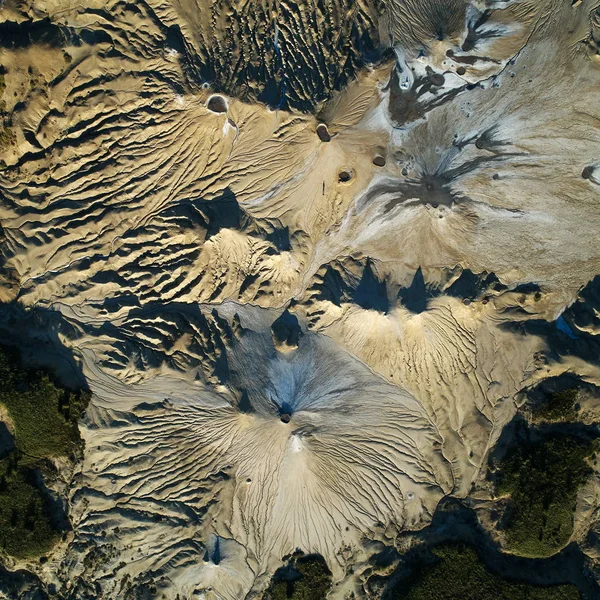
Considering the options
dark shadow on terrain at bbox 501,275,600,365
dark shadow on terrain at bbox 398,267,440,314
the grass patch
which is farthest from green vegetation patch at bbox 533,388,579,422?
the grass patch

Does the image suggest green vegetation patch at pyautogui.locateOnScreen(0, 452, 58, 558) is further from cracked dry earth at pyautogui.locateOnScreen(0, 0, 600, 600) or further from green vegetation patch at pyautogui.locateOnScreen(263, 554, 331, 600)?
green vegetation patch at pyautogui.locateOnScreen(263, 554, 331, 600)

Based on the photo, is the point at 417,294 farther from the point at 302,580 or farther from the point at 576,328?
the point at 302,580

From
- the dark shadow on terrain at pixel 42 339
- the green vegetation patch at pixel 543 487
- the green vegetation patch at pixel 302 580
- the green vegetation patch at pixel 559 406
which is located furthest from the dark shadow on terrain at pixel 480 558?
the dark shadow on terrain at pixel 42 339

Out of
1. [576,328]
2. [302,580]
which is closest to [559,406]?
[576,328]

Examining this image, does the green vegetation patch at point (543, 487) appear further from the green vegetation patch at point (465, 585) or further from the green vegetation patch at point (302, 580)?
the green vegetation patch at point (302, 580)

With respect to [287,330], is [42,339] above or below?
above

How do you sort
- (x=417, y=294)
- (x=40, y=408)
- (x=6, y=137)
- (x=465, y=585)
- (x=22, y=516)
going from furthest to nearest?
(x=22, y=516), (x=40, y=408), (x=465, y=585), (x=6, y=137), (x=417, y=294)

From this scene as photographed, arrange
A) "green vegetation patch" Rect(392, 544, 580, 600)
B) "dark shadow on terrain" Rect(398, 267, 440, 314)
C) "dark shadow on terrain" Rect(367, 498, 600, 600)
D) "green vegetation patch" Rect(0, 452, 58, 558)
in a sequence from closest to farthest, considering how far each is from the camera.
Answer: "dark shadow on terrain" Rect(398, 267, 440, 314), "green vegetation patch" Rect(392, 544, 580, 600), "dark shadow on terrain" Rect(367, 498, 600, 600), "green vegetation patch" Rect(0, 452, 58, 558)

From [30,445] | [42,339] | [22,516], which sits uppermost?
[42,339]
